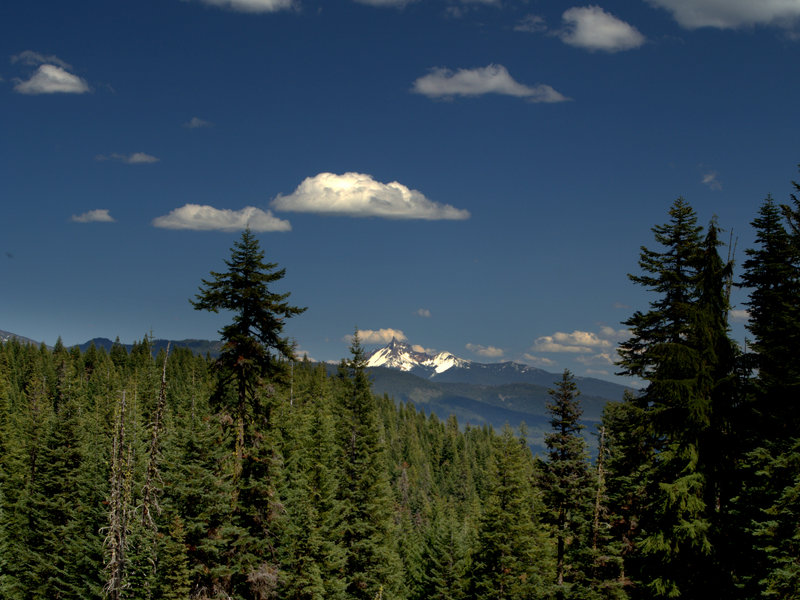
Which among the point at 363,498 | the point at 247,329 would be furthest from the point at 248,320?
the point at 363,498

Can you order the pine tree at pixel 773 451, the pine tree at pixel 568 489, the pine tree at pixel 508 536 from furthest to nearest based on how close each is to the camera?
1. the pine tree at pixel 508 536
2. the pine tree at pixel 568 489
3. the pine tree at pixel 773 451

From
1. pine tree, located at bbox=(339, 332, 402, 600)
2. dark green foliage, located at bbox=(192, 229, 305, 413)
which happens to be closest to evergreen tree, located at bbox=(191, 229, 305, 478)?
dark green foliage, located at bbox=(192, 229, 305, 413)

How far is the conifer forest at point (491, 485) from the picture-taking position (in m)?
18.8

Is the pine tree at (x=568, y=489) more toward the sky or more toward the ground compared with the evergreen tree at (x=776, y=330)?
more toward the ground

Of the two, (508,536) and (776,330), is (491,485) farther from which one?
(776,330)

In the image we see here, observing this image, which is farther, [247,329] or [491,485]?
[491,485]

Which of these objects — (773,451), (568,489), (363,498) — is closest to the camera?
(773,451)

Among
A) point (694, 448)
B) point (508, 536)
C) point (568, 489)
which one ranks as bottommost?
point (508, 536)

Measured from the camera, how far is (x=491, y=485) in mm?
34375

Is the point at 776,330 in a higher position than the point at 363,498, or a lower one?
higher

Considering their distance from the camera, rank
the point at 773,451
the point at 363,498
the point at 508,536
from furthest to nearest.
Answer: the point at 363,498
the point at 508,536
the point at 773,451

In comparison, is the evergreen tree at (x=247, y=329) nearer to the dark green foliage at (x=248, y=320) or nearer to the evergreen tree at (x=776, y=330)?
the dark green foliage at (x=248, y=320)

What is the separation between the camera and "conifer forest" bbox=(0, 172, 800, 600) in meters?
18.8

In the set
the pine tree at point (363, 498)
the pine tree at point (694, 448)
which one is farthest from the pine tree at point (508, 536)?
the pine tree at point (694, 448)
